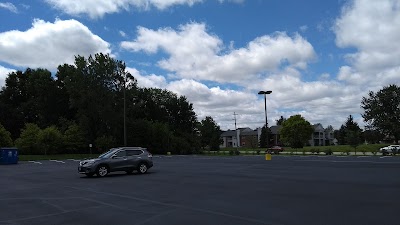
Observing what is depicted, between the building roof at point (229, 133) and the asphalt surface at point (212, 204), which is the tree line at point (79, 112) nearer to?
the asphalt surface at point (212, 204)

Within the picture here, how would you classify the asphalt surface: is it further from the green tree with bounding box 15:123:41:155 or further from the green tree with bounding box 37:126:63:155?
the green tree with bounding box 15:123:41:155

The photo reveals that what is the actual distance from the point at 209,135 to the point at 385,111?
4589 centimetres

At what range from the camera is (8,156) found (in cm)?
3991

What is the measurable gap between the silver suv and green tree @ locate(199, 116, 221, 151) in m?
84.5

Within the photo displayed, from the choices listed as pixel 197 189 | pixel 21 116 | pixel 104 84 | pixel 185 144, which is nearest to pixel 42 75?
pixel 21 116

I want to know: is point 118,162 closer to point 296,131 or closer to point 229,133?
point 296,131

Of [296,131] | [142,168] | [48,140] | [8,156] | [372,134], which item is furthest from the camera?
[296,131]

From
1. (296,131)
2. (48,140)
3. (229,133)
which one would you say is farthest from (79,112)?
(229,133)

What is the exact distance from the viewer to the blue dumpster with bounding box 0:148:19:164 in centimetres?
3969

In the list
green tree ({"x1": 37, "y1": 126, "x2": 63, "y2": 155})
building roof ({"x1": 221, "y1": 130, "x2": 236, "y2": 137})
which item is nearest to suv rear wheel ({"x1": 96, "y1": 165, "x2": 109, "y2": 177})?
green tree ({"x1": 37, "y1": 126, "x2": 63, "y2": 155})

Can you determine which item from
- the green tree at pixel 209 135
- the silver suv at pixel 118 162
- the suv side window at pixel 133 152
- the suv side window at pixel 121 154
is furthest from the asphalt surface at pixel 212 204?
the green tree at pixel 209 135

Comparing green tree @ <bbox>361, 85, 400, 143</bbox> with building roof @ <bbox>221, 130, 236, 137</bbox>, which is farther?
building roof @ <bbox>221, 130, 236, 137</bbox>

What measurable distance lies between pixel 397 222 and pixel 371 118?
8885 centimetres

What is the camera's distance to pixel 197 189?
46.5 ft
